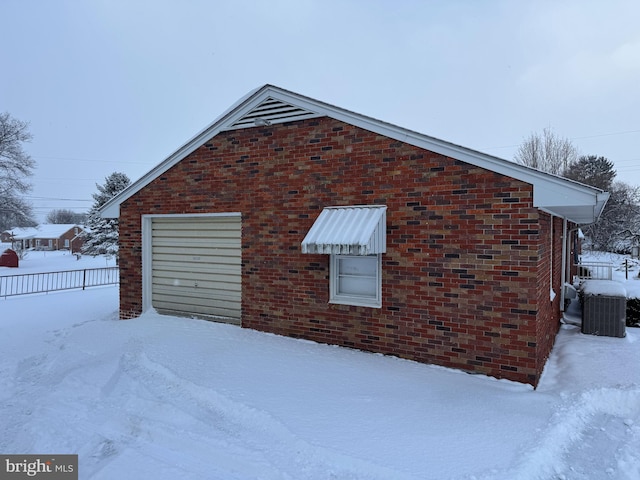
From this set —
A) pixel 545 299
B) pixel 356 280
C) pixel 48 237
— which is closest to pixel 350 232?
pixel 356 280

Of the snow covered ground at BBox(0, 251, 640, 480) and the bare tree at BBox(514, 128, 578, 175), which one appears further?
the bare tree at BBox(514, 128, 578, 175)

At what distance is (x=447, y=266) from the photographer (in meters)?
5.70

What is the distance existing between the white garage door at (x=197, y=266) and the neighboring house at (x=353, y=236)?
0.03 metres

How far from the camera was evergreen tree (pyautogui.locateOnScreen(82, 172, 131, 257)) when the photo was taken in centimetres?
3350

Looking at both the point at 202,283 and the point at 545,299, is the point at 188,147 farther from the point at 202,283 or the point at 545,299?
the point at 545,299

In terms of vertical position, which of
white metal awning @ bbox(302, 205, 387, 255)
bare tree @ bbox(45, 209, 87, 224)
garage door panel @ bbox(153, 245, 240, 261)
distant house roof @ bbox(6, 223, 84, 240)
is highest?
bare tree @ bbox(45, 209, 87, 224)

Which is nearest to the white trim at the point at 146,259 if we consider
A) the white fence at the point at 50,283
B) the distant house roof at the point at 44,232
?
the white fence at the point at 50,283

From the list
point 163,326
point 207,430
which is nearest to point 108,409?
point 207,430

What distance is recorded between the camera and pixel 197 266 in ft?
27.2

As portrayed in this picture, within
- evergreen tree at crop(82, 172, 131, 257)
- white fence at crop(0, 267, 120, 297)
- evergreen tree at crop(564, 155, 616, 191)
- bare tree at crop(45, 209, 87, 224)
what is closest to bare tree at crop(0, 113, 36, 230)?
evergreen tree at crop(82, 172, 131, 257)

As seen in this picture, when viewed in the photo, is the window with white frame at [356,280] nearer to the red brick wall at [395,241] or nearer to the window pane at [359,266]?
the window pane at [359,266]

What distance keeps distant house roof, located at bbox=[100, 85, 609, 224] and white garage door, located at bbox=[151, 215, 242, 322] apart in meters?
1.32

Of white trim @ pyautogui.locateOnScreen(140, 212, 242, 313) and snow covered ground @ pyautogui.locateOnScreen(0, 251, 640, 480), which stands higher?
white trim @ pyautogui.locateOnScreen(140, 212, 242, 313)
